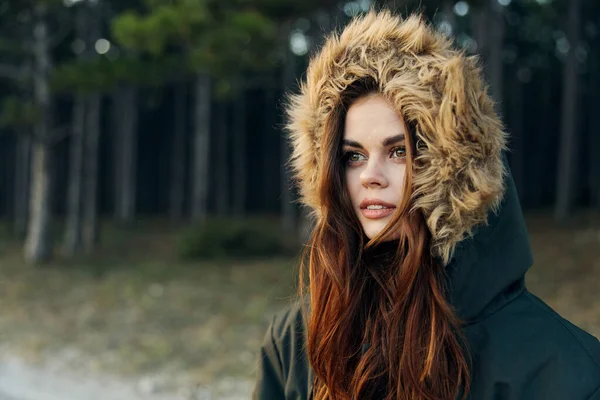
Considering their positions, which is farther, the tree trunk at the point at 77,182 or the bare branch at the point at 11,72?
the tree trunk at the point at 77,182

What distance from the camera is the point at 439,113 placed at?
1578 mm

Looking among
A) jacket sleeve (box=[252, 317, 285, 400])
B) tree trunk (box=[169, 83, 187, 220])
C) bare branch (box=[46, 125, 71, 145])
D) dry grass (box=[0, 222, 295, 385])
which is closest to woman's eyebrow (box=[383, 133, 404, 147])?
jacket sleeve (box=[252, 317, 285, 400])

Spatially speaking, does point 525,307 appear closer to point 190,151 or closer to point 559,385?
point 559,385

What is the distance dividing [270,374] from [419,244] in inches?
23.8

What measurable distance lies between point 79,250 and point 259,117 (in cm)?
1777

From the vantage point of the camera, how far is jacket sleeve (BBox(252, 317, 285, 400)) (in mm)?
1898

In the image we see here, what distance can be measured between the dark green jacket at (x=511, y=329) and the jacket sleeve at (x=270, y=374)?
1.78 ft

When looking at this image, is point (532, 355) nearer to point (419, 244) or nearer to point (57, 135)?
point (419, 244)

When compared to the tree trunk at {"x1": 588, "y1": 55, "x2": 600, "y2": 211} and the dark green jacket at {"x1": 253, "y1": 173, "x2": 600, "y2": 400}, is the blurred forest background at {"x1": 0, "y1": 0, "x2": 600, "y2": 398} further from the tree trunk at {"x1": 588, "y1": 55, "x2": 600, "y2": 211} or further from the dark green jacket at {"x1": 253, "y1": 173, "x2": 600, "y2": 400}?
the dark green jacket at {"x1": 253, "y1": 173, "x2": 600, "y2": 400}

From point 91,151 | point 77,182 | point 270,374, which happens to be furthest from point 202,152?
point 270,374

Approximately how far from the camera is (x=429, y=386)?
1.59 m

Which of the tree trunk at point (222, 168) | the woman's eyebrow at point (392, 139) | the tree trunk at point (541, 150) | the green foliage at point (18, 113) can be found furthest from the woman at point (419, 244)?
the tree trunk at point (541, 150)

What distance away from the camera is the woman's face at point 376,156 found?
165 centimetres

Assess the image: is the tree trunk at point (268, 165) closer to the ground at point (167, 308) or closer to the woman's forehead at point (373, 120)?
the ground at point (167, 308)
